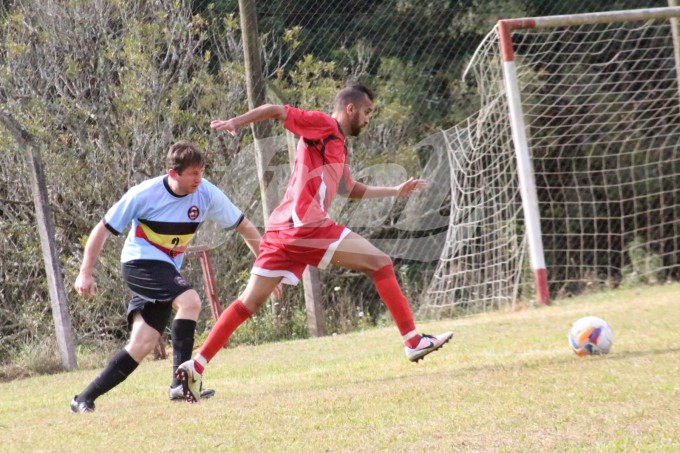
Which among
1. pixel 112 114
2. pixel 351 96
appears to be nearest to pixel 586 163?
pixel 112 114

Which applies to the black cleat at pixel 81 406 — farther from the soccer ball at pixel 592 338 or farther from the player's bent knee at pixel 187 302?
the soccer ball at pixel 592 338

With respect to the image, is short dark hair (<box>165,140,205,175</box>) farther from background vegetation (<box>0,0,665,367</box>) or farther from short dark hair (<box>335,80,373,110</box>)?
background vegetation (<box>0,0,665,367</box>)

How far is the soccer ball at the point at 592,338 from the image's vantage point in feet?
19.6

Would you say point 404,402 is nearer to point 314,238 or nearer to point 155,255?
point 314,238

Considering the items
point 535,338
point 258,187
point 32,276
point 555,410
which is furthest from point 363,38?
point 555,410

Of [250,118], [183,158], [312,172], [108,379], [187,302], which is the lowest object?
[108,379]

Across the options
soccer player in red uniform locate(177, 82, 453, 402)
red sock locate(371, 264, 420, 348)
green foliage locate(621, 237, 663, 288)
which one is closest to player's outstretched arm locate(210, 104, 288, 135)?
soccer player in red uniform locate(177, 82, 453, 402)

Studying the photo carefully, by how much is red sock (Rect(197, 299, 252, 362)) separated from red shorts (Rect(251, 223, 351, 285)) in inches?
9.4

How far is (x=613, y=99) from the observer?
13.0 metres

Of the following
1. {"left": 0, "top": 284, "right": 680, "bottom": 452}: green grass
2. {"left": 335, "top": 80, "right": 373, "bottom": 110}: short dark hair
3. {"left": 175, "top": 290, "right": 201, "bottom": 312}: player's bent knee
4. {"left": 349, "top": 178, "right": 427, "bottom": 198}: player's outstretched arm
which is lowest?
{"left": 0, "top": 284, "right": 680, "bottom": 452}: green grass

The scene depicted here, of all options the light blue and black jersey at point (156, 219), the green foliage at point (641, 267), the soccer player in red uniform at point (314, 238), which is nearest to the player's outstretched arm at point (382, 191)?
the soccer player in red uniform at point (314, 238)

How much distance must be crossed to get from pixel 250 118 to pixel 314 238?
2.86 feet

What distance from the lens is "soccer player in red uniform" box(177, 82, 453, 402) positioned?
581 centimetres

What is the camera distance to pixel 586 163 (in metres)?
13.2
